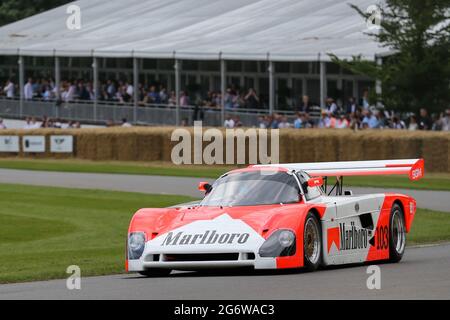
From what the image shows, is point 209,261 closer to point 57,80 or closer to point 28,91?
point 57,80

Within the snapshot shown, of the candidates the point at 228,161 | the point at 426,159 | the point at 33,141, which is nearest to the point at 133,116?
the point at 33,141

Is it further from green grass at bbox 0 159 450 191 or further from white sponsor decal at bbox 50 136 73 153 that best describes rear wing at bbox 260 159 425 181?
white sponsor decal at bbox 50 136 73 153

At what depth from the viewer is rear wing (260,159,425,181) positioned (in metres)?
15.3

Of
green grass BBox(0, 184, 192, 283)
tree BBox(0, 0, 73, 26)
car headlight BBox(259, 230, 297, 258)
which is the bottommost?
green grass BBox(0, 184, 192, 283)

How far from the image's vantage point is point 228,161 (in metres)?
37.6

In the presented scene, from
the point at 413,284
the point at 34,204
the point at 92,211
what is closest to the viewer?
the point at 413,284

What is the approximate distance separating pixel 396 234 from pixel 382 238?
0.48 meters

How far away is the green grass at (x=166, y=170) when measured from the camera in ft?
100

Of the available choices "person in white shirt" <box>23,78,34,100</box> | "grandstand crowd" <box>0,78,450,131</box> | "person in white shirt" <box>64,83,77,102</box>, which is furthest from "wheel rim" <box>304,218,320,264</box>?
"person in white shirt" <box>23,78,34,100</box>

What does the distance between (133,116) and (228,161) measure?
1424 centimetres

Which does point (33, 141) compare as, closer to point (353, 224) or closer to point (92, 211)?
point (92, 211)

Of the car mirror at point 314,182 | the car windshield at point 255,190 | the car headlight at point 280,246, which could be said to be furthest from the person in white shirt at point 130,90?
the car headlight at point 280,246

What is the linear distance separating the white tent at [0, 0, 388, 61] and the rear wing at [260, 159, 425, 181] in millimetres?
24319

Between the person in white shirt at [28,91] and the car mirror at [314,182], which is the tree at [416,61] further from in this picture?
the car mirror at [314,182]
